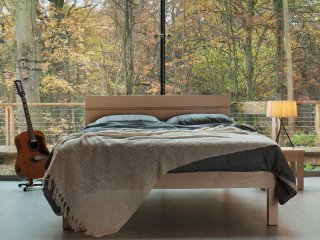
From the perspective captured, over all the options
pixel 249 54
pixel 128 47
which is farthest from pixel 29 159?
pixel 249 54

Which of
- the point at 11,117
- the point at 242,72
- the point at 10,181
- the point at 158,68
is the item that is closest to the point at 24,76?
the point at 11,117

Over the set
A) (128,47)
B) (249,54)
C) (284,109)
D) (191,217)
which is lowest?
(191,217)

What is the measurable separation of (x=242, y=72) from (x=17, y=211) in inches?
129

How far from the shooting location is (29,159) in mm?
4059

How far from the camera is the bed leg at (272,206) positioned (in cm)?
282

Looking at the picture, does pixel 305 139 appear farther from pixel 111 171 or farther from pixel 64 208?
pixel 64 208

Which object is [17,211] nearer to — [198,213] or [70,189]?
[70,189]

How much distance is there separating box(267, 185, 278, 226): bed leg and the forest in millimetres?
2550

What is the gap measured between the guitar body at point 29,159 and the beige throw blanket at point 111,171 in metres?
1.39

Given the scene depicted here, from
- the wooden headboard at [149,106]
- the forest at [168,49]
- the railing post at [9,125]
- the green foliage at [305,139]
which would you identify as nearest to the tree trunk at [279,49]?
the forest at [168,49]

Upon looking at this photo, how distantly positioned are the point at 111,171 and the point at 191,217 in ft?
2.67

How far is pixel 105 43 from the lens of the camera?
5227mm

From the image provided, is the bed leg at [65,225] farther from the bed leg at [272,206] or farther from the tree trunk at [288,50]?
the tree trunk at [288,50]

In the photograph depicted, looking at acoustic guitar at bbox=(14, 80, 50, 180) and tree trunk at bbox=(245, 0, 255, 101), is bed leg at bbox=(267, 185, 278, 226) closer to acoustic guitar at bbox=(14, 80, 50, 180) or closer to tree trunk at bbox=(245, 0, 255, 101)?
acoustic guitar at bbox=(14, 80, 50, 180)
